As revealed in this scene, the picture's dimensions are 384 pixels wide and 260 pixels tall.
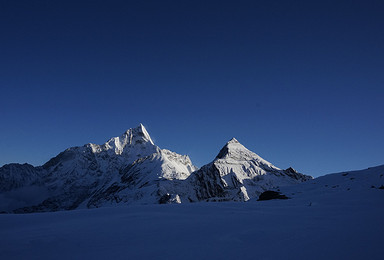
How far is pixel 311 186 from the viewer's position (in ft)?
66.2

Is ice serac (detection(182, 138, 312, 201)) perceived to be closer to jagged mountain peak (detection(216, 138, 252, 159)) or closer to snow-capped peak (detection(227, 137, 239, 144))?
jagged mountain peak (detection(216, 138, 252, 159))

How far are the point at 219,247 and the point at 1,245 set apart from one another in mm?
4024

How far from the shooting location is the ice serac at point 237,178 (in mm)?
122562

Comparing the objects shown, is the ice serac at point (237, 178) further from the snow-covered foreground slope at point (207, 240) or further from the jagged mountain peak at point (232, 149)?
the snow-covered foreground slope at point (207, 240)

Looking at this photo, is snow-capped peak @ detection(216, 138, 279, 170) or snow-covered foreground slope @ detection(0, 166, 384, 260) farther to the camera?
snow-capped peak @ detection(216, 138, 279, 170)

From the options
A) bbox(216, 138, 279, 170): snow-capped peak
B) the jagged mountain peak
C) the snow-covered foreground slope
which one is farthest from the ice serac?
the snow-covered foreground slope

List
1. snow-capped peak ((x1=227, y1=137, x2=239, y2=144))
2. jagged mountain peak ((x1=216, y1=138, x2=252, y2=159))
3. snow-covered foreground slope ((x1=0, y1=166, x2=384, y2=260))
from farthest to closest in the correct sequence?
1. snow-capped peak ((x1=227, y1=137, x2=239, y2=144))
2. jagged mountain peak ((x1=216, y1=138, x2=252, y2=159))
3. snow-covered foreground slope ((x1=0, y1=166, x2=384, y2=260))

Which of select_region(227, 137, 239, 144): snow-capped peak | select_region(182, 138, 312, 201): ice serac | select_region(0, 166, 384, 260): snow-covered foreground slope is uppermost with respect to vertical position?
select_region(227, 137, 239, 144): snow-capped peak

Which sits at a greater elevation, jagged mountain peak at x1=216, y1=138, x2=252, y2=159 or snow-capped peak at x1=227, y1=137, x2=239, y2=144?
snow-capped peak at x1=227, y1=137, x2=239, y2=144

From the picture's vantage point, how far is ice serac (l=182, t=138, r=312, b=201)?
123 meters

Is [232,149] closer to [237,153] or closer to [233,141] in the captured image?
[237,153]

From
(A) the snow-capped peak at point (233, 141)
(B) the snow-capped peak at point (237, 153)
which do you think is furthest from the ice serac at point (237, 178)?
(A) the snow-capped peak at point (233, 141)

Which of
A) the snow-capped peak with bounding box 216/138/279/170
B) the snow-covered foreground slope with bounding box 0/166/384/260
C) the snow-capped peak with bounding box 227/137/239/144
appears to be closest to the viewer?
the snow-covered foreground slope with bounding box 0/166/384/260

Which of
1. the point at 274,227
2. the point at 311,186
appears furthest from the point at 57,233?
the point at 311,186
